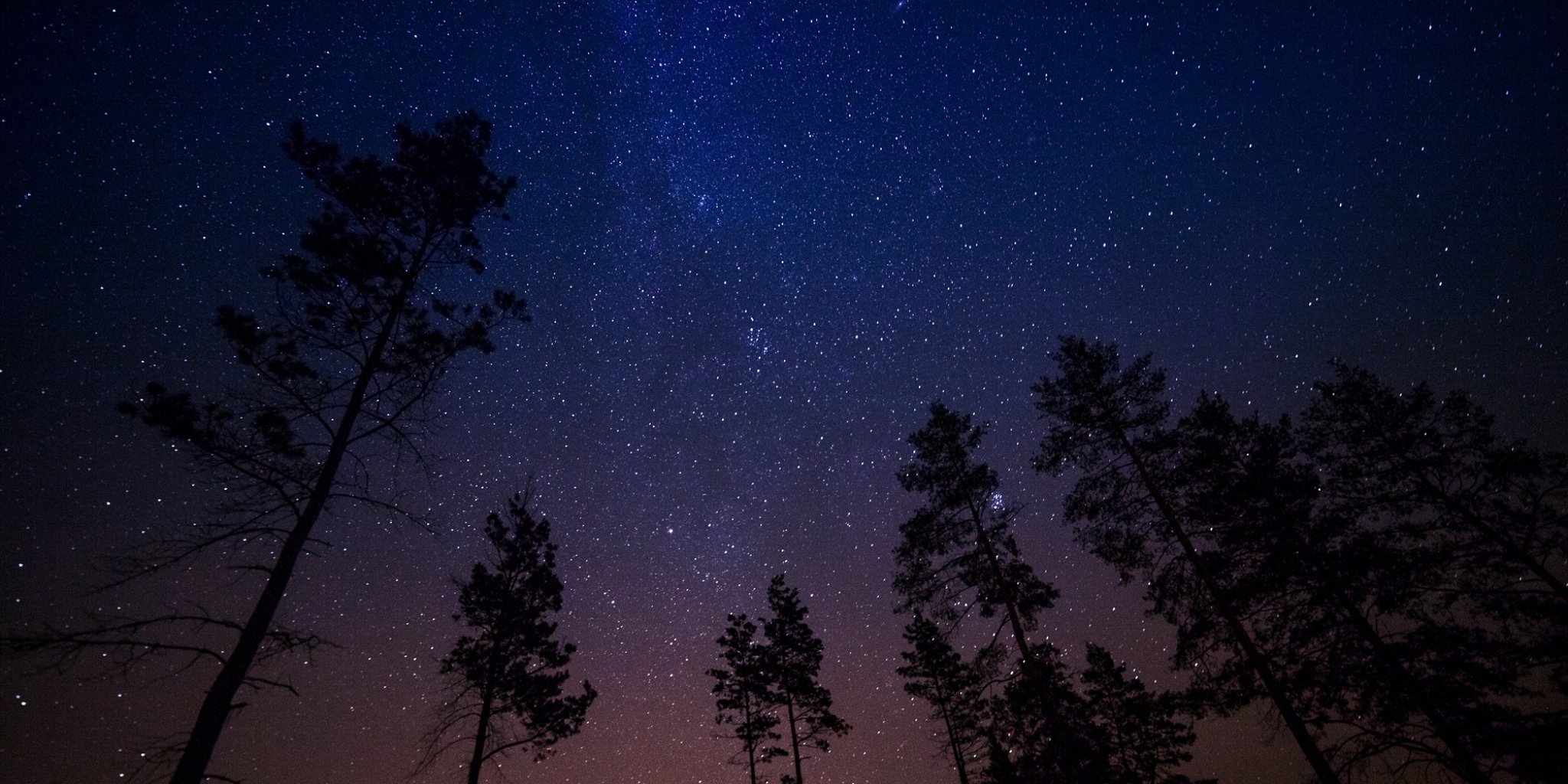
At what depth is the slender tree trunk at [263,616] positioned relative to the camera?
5.90 metres

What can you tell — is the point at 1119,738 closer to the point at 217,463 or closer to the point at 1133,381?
the point at 1133,381

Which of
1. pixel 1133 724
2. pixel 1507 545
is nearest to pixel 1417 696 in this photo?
pixel 1507 545

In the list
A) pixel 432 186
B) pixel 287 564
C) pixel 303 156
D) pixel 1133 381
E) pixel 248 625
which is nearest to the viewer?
pixel 248 625

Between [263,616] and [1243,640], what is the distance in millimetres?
15915

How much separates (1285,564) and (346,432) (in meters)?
18.7

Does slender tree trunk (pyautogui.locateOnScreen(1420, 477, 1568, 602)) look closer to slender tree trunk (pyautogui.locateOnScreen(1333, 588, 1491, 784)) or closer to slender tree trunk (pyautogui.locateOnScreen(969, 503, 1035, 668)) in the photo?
slender tree trunk (pyautogui.locateOnScreen(1333, 588, 1491, 784))

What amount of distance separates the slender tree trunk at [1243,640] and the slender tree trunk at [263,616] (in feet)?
49.4

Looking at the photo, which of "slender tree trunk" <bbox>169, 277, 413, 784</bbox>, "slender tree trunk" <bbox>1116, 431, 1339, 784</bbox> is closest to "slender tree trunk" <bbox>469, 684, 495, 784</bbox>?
"slender tree trunk" <bbox>169, 277, 413, 784</bbox>

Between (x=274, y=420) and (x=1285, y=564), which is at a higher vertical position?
(x=274, y=420)

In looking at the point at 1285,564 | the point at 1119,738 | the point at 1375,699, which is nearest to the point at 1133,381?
the point at 1285,564

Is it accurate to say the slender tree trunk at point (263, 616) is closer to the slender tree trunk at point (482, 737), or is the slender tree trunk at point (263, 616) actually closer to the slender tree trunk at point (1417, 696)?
the slender tree trunk at point (482, 737)

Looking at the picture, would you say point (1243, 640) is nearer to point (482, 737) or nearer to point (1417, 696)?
point (1417, 696)

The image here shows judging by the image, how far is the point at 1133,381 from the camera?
13.7 metres

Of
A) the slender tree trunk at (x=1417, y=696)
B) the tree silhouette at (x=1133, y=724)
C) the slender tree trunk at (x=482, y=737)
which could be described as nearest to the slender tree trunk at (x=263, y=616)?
→ the slender tree trunk at (x=482, y=737)
